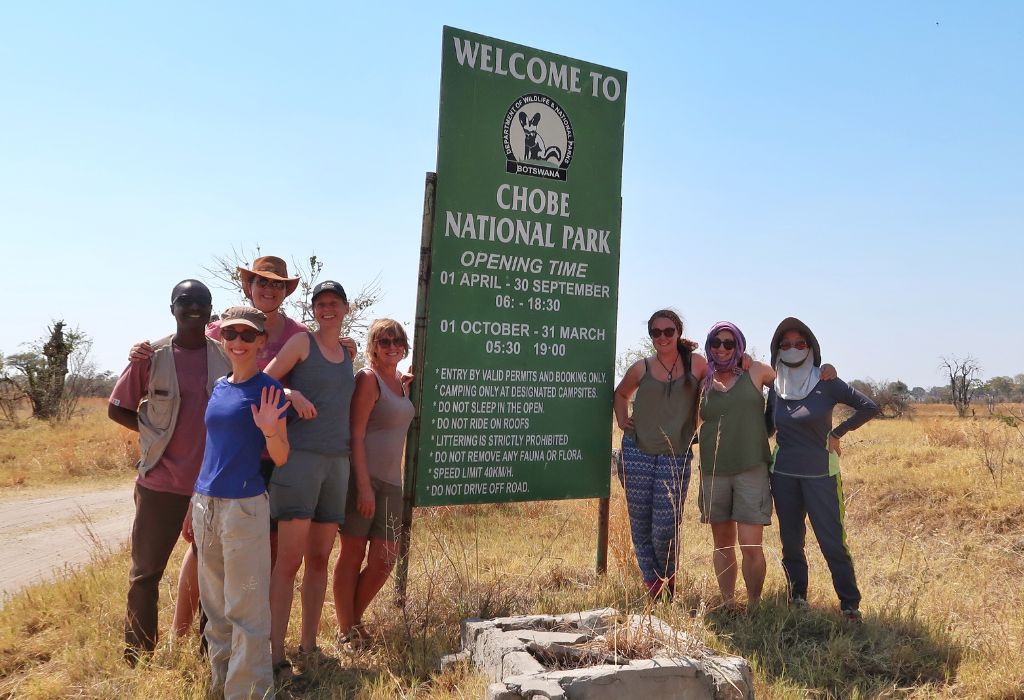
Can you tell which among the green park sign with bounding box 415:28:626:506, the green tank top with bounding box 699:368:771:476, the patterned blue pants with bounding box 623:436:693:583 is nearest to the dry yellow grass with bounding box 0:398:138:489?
the green park sign with bounding box 415:28:626:506

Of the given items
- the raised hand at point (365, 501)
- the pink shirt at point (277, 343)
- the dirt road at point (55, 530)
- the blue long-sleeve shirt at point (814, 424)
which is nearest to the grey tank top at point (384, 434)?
the raised hand at point (365, 501)

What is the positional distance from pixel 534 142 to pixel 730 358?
2.00 metres

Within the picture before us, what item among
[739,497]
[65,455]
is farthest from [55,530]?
[739,497]

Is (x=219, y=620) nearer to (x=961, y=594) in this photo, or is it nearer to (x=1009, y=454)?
(x=961, y=594)

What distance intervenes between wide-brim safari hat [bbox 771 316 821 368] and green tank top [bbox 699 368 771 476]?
10.9 inches

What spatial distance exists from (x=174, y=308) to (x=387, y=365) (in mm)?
1158

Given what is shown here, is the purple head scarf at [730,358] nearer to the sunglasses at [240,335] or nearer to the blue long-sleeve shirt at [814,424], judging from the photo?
the blue long-sleeve shirt at [814,424]

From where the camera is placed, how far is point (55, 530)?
9.23m

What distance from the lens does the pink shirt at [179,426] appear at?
404 cm

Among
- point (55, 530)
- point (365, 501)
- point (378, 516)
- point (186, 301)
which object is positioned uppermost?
point (186, 301)

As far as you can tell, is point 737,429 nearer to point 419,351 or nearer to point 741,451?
point 741,451

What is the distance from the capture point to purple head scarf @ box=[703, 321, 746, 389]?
5043 mm

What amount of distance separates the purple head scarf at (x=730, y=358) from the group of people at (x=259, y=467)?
76.7 inches

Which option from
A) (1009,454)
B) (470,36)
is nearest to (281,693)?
(470,36)
